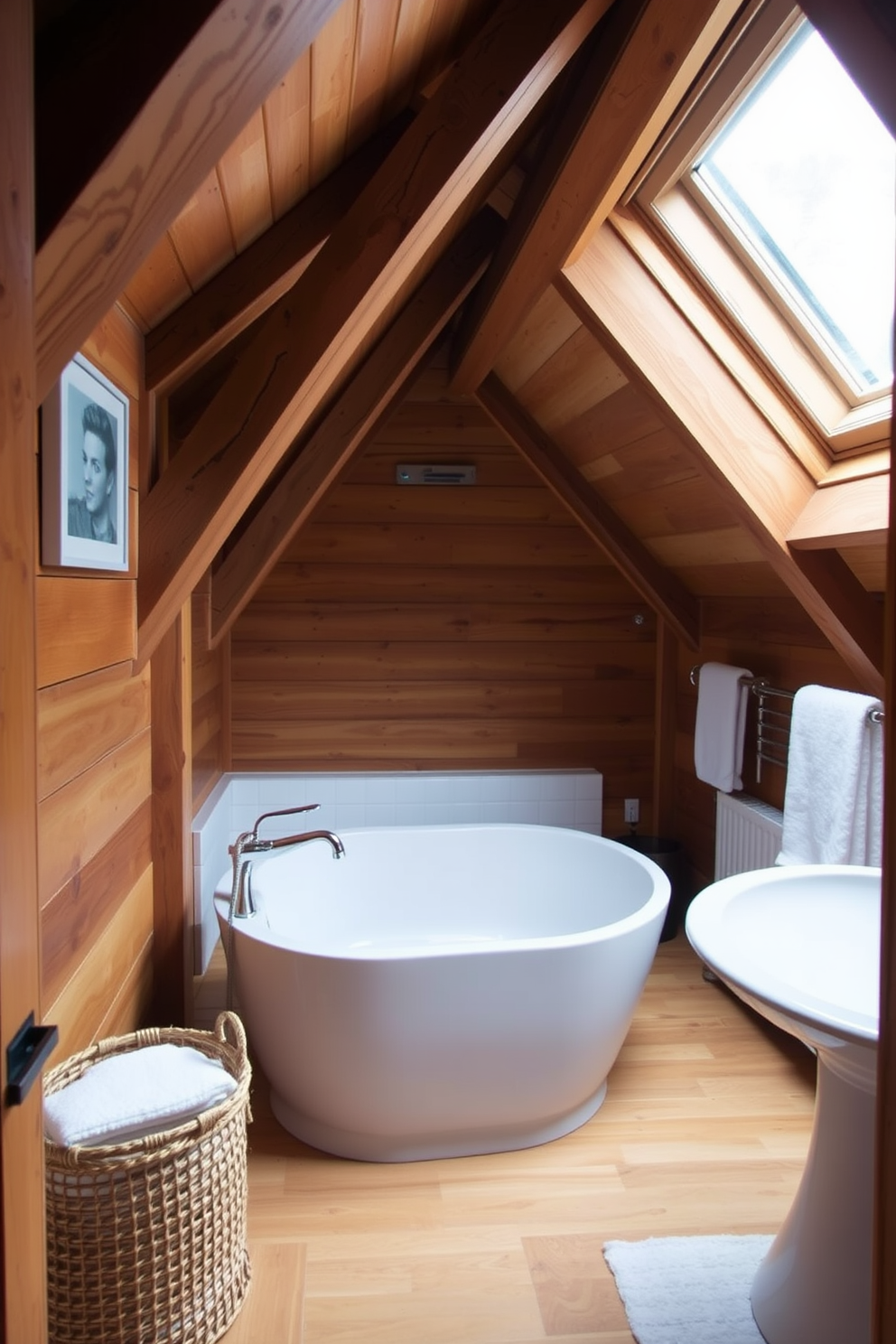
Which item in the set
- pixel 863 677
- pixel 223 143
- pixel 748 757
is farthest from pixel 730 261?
pixel 748 757

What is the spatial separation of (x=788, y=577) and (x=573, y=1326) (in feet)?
6.24

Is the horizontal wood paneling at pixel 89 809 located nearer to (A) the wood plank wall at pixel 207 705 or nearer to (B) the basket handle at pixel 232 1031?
(B) the basket handle at pixel 232 1031

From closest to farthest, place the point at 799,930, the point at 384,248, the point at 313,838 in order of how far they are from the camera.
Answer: the point at 799,930 < the point at 384,248 < the point at 313,838

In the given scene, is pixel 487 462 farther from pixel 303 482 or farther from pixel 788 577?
pixel 788 577

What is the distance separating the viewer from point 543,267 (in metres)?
2.52

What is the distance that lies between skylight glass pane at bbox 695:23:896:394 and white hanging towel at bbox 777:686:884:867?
90 cm

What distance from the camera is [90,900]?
6.68 feet

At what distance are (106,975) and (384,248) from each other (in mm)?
1717

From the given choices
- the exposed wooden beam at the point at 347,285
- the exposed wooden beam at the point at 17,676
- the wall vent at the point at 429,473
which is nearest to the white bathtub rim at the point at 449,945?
the exposed wooden beam at the point at 347,285

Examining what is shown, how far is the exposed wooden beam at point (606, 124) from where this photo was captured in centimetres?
171

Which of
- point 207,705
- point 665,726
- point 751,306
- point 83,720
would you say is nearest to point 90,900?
point 83,720

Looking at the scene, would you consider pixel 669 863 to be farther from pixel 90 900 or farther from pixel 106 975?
pixel 90 900

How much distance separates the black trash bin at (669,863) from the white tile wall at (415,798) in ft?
0.85

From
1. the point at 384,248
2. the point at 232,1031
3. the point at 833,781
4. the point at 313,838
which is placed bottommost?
the point at 232,1031
